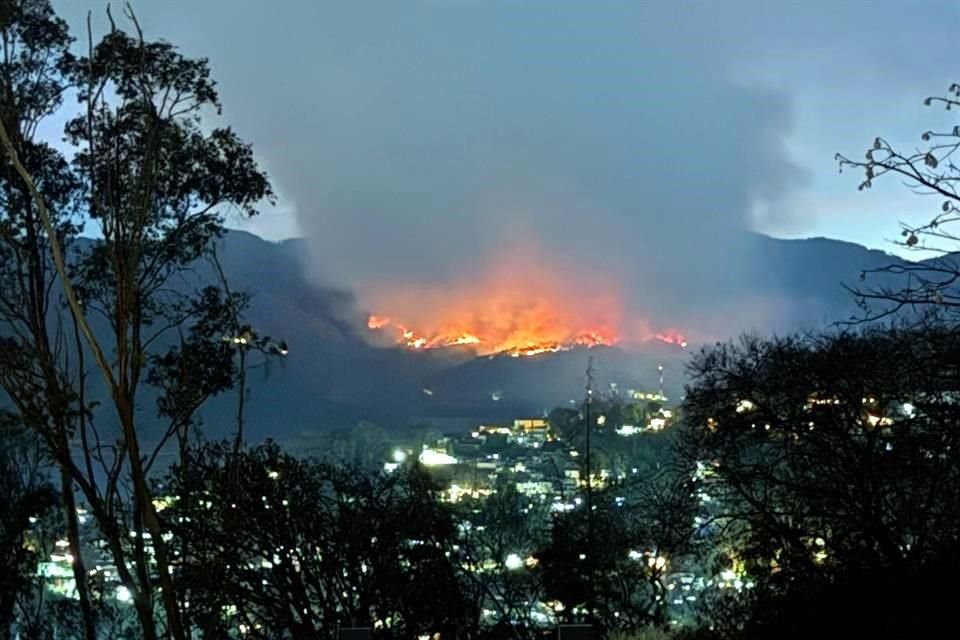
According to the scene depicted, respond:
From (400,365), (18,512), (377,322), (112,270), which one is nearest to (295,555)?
(112,270)

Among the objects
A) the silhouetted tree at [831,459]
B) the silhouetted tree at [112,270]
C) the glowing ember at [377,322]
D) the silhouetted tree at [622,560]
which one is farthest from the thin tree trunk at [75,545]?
the glowing ember at [377,322]

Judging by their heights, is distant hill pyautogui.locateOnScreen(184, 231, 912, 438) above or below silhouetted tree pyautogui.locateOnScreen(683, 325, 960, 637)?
above

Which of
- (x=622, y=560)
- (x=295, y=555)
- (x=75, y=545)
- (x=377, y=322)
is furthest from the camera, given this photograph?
(x=377, y=322)

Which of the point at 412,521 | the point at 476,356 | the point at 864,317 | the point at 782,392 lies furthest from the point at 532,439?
the point at 476,356

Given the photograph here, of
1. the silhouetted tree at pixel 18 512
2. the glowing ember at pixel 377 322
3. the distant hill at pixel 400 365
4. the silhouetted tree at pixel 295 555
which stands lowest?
the silhouetted tree at pixel 295 555

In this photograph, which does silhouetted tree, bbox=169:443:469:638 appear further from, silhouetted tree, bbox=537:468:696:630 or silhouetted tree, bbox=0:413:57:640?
silhouetted tree, bbox=0:413:57:640

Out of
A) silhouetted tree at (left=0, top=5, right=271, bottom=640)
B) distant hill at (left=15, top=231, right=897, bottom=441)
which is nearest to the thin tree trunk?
silhouetted tree at (left=0, top=5, right=271, bottom=640)

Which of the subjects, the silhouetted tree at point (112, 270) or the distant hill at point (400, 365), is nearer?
the silhouetted tree at point (112, 270)

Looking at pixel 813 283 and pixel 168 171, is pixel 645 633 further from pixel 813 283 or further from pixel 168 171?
pixel 813 283

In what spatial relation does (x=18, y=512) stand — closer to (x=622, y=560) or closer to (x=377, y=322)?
(x=622, y=560)

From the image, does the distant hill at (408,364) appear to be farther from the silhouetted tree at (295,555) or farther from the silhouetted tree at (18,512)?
the silhouetted tree at (295,555)

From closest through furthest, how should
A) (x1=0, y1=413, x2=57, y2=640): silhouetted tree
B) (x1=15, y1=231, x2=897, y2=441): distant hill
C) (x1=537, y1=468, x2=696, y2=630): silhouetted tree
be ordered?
(x1=537, y1=468, x2=696, y2=630): silhouetted tree, (x1=0, y1=413, x2=57, y2=640): silhouetted tree, (x1=15, y1=231, x2=897, y2=441): distant hill

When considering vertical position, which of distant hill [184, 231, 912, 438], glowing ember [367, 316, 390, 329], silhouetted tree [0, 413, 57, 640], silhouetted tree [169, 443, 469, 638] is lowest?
silhouetted tree [169, 443, 469, 638]
